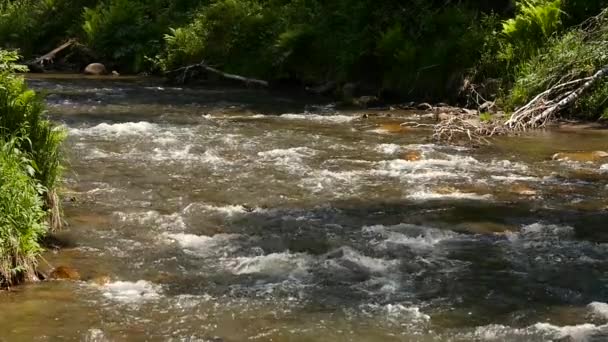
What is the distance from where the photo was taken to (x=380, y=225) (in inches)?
360

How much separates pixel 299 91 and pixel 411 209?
12431mm

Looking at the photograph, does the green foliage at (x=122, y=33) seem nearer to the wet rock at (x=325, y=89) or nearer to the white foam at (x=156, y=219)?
the wet rock at (x=325, y=89)

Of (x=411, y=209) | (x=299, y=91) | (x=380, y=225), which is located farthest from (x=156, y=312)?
(x=299, y=91)

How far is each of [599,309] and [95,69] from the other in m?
22.6

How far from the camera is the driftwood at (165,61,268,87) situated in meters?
23.0

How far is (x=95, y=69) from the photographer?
26.9 metres

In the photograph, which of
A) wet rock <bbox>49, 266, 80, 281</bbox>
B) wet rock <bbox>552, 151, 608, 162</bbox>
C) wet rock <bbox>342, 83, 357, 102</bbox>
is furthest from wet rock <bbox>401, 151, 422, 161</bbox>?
wet rock <bbox>342, 83, 357, 102</bbox>

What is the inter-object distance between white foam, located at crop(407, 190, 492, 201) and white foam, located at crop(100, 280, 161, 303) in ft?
13.5

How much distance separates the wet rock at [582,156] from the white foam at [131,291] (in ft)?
24.8

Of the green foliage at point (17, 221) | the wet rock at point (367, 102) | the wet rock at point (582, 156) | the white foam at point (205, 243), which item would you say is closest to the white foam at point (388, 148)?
the wet rock at point (582, 156)

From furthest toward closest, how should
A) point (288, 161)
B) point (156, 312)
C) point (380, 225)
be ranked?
point (288, 161), point (380, 225), point (156, 312)

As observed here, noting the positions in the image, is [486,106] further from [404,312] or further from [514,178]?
[404,312]

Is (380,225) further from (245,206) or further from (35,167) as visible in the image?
(35,167)

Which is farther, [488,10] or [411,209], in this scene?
[488,10]
